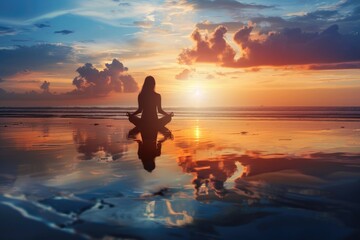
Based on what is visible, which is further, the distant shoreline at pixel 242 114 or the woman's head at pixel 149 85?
the distant shoreline at pixel 242 114

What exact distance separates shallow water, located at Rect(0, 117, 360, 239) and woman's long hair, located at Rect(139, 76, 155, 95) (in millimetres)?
6977

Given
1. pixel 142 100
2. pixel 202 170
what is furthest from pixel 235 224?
pixel 142 100

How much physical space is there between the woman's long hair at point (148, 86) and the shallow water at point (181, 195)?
6977mm

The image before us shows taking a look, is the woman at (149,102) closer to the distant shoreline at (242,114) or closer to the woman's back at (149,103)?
the woman's back at (149,103)

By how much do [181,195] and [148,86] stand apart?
39.9 ft

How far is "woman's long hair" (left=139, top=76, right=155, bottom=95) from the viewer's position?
57.3 ft

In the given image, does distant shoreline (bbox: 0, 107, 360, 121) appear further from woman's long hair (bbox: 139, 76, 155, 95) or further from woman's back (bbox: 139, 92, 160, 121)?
woman's long hair (bbox: 139, 76, 155, 95)

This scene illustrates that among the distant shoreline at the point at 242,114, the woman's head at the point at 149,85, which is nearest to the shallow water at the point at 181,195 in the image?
the woman's head at the point at 149,85

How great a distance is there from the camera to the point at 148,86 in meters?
17.7

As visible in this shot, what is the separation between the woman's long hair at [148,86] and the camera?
1745cm

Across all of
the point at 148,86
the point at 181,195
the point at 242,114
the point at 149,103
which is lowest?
the point at 181,195

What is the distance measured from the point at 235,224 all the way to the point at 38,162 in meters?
6.88

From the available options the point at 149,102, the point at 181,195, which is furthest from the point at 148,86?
the point at 181,195

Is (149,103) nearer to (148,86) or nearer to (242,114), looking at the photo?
(148,86)
